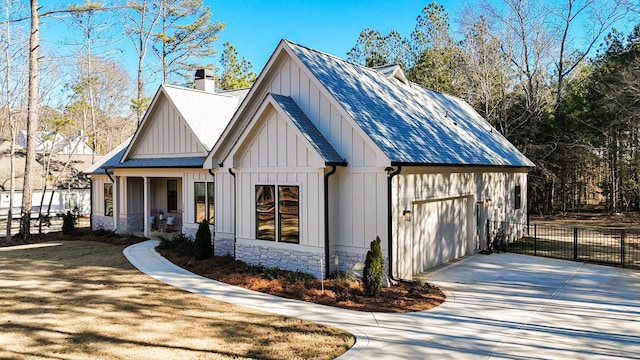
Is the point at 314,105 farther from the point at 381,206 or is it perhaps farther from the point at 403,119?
the point at 381,206

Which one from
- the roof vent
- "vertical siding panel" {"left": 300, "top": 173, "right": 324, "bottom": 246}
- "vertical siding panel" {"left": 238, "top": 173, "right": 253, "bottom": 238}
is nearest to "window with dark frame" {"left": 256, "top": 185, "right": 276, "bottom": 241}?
"vertical siding panel" {"left": 238, "top": 173, "right": 253, "bottom": 238}

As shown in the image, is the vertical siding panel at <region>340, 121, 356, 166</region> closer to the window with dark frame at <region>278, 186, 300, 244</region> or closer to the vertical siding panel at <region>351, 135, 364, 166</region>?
the vertical siding panel at <region>351, 135, 364, 166</region>

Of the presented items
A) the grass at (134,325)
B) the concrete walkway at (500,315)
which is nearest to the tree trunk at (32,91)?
the grass at (134,325)

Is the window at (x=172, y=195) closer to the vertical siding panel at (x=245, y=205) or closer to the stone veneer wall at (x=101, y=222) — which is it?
the stone veneer wall at (x=101, y=222)

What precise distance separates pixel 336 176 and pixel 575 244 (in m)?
8.22

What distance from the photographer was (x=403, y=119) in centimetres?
1301

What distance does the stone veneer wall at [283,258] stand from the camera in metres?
10.9

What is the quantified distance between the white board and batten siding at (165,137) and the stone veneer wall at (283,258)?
5150mm

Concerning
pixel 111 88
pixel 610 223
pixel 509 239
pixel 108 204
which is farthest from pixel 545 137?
pixel 111 88

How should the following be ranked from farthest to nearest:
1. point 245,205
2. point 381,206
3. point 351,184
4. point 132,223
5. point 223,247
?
point 132,223
point 223,247
point 245,205
point 351,184
point 381,206

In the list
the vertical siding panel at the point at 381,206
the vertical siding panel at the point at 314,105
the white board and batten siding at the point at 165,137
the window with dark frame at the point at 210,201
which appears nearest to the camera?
the vertical siding panel at the point at 381,206

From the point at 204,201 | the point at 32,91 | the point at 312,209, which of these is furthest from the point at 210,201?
the point at 32,91

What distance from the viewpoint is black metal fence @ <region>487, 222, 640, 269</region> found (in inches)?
546

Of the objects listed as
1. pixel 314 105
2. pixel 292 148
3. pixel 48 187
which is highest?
pixel 314 105
